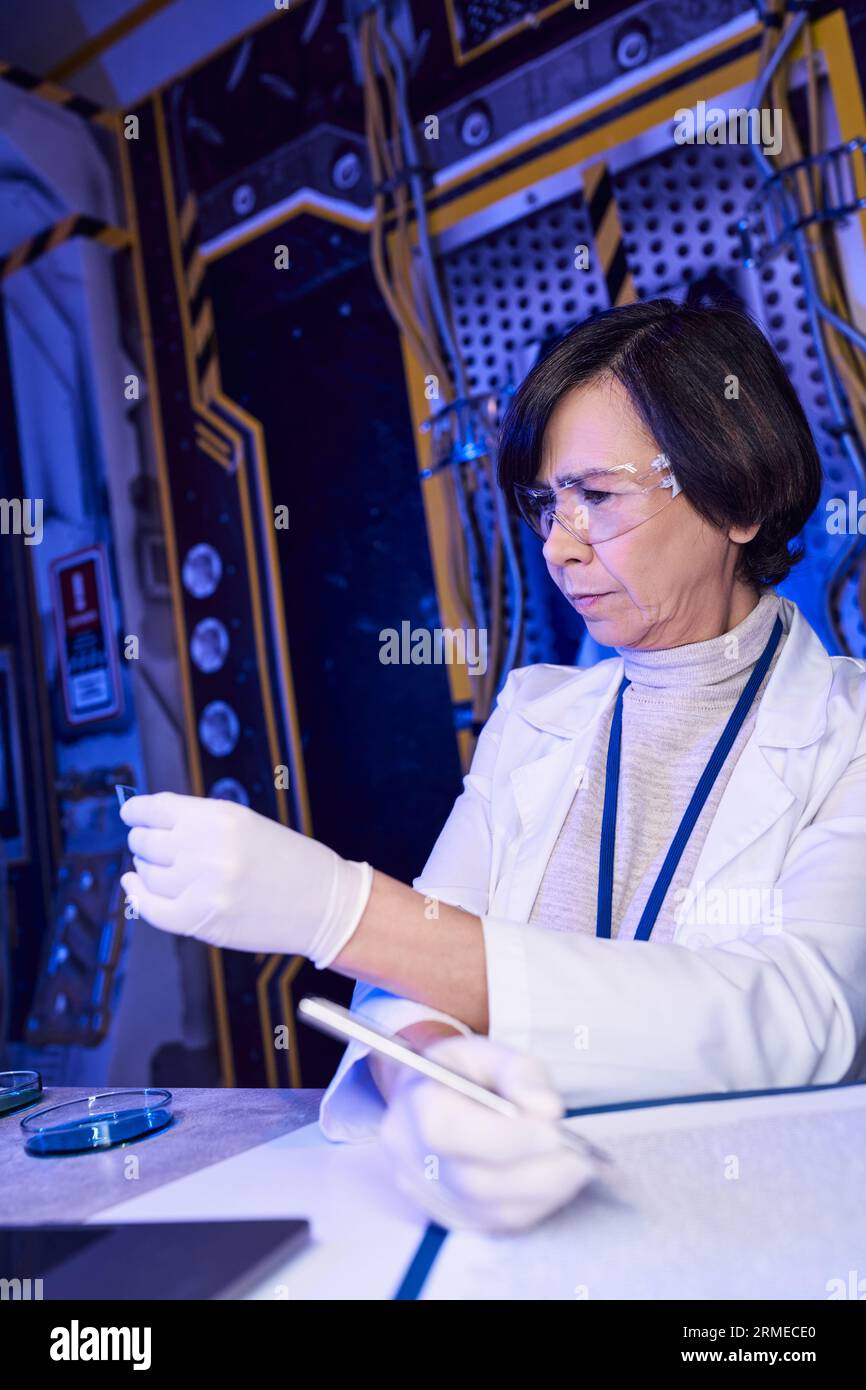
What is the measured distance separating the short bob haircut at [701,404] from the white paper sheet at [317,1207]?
27.5 inches

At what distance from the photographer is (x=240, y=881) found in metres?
0.64

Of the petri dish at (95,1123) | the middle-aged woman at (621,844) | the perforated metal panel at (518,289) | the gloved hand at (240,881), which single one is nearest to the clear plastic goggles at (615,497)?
the middle-aged woman at (621,844)

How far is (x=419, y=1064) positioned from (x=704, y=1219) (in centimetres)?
15

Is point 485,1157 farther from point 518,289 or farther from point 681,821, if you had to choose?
point 518,289

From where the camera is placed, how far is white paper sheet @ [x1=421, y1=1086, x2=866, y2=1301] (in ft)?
1.56

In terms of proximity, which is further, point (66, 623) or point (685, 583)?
point (66, 623)

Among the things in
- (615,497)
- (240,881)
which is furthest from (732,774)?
(240,881)

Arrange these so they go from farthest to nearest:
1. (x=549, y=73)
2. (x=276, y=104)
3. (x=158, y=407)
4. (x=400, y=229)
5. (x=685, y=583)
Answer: (x=158, y=407), (x=276, y=104), (x=400, y=229), (x=549, y=73), (x=685, y=583)

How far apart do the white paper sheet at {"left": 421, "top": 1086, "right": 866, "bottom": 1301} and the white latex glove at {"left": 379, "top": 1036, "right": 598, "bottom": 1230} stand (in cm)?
1

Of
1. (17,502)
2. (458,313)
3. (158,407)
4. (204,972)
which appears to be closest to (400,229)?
(458,313)

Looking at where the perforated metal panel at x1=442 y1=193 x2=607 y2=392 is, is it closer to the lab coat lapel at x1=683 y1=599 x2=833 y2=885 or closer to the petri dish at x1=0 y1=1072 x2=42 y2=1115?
the lab coat lapel at x1=683 y1=599 x2=833 y2=885

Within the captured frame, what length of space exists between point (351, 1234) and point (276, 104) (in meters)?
2.16
